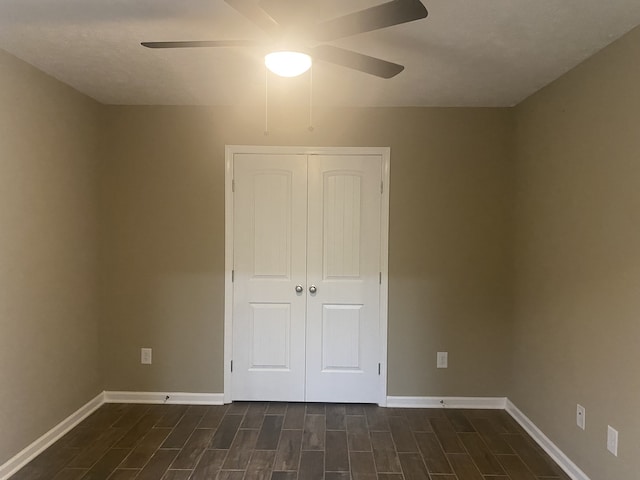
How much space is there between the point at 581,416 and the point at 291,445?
5.75ft

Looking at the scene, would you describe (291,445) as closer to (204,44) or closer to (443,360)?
(443,360)

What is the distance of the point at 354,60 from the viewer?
1772 mm

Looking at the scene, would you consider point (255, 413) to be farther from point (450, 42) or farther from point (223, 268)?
point (450, 42)

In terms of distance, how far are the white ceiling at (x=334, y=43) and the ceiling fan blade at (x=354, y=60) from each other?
19 cm

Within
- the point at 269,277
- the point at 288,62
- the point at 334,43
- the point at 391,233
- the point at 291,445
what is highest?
the point at 334,43

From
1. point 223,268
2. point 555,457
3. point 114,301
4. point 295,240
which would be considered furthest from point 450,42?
point 114,301

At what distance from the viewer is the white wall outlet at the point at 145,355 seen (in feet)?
10.9

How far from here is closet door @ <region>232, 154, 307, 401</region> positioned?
3295 mm

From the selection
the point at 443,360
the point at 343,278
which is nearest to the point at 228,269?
the point at 343,278

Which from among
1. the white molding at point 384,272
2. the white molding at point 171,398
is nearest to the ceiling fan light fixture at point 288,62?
the white molding at point 384,272

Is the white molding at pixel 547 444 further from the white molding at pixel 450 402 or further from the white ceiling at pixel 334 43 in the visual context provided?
the white ceiling at pixel 334 43

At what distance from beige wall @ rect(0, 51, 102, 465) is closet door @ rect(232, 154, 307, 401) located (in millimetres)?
1105

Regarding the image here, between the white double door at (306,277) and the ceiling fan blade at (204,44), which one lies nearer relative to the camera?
the ceiling fan blade at (204,44)

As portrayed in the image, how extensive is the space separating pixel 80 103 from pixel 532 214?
11.0 ft
